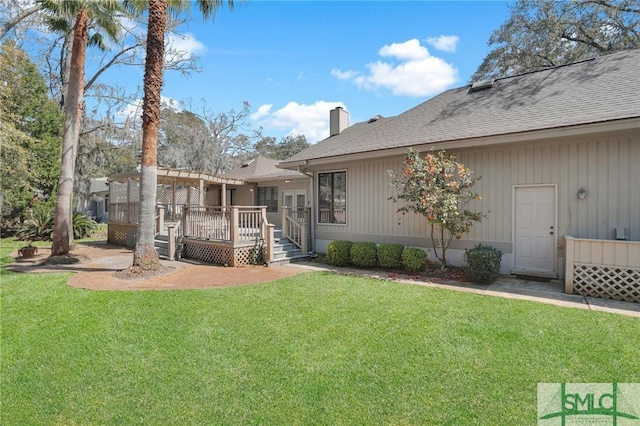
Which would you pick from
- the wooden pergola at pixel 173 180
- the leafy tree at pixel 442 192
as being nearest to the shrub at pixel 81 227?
the wooden pergola at pixel 173 180

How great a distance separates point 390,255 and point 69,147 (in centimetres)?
1023

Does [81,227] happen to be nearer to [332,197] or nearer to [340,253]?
[332,197]

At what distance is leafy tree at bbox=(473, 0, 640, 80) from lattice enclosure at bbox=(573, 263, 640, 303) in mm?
14107

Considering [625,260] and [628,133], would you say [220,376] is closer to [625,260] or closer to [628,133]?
[625,260]

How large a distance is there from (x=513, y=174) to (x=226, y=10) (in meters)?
8.45

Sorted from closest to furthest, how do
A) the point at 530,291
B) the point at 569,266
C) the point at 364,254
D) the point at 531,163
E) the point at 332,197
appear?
the point at 569,266, the point at 530,291, the point at 531,163, the point at 364,254, the point at 332,197

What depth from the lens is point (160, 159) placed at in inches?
1005

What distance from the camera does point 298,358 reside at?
3482mm

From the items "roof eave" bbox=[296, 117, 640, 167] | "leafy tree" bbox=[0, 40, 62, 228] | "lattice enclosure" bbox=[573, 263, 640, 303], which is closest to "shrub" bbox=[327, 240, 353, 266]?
"roof eave" bbox=[296, 117, 640, 167]

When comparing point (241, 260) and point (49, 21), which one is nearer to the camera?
point (241, 260)

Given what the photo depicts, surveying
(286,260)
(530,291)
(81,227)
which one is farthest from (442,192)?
(81,227)

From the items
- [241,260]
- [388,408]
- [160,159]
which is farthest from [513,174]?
[160,159]

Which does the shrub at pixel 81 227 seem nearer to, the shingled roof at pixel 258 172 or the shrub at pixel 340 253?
the shingled roof at pixel 258 172

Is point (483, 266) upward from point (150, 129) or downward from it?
downward
